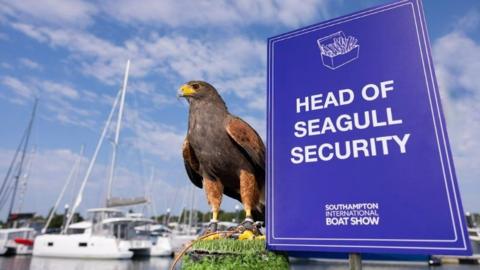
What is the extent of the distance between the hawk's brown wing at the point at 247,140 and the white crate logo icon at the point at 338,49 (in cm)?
95

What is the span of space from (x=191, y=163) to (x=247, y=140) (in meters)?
0.71

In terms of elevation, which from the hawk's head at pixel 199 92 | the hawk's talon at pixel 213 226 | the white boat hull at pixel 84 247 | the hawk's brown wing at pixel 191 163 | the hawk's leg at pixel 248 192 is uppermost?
the hawk's head at pixel 199 92

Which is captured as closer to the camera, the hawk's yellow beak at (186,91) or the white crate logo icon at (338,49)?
the white crate logo icon at (338,49)

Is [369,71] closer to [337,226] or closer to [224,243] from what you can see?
[337,226]

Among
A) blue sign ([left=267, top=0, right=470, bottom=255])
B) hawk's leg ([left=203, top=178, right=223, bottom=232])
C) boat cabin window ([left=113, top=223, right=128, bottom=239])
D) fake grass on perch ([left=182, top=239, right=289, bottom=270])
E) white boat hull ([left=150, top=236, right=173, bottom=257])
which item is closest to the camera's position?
blue sign ([left=267, top=0, right=470, bottom=255])

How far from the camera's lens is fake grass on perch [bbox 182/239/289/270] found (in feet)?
8.18

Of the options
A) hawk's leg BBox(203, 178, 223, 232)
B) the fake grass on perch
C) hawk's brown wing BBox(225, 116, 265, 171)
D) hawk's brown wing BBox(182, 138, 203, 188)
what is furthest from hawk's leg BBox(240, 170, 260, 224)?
hawk's brown wing BBox(182, 138, 203, 188)

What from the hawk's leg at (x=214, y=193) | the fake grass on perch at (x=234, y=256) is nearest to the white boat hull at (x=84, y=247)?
the hawk's leg at (x=214, y=193)

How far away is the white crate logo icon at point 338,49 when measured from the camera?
8.20ft

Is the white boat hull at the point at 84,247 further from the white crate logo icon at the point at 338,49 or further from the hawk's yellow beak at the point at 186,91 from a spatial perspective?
the white crate logo icon at the point at 338,49

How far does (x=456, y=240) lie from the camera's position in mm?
1866

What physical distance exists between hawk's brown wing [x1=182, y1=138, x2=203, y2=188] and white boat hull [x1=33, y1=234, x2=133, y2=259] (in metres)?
25.8

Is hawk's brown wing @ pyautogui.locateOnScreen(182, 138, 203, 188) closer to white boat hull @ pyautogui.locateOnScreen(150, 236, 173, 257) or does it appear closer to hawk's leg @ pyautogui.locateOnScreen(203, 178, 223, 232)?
hawk's leg @ pyautogui.locateOnScreen(203, 178, 223, 232)

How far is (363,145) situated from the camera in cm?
225
